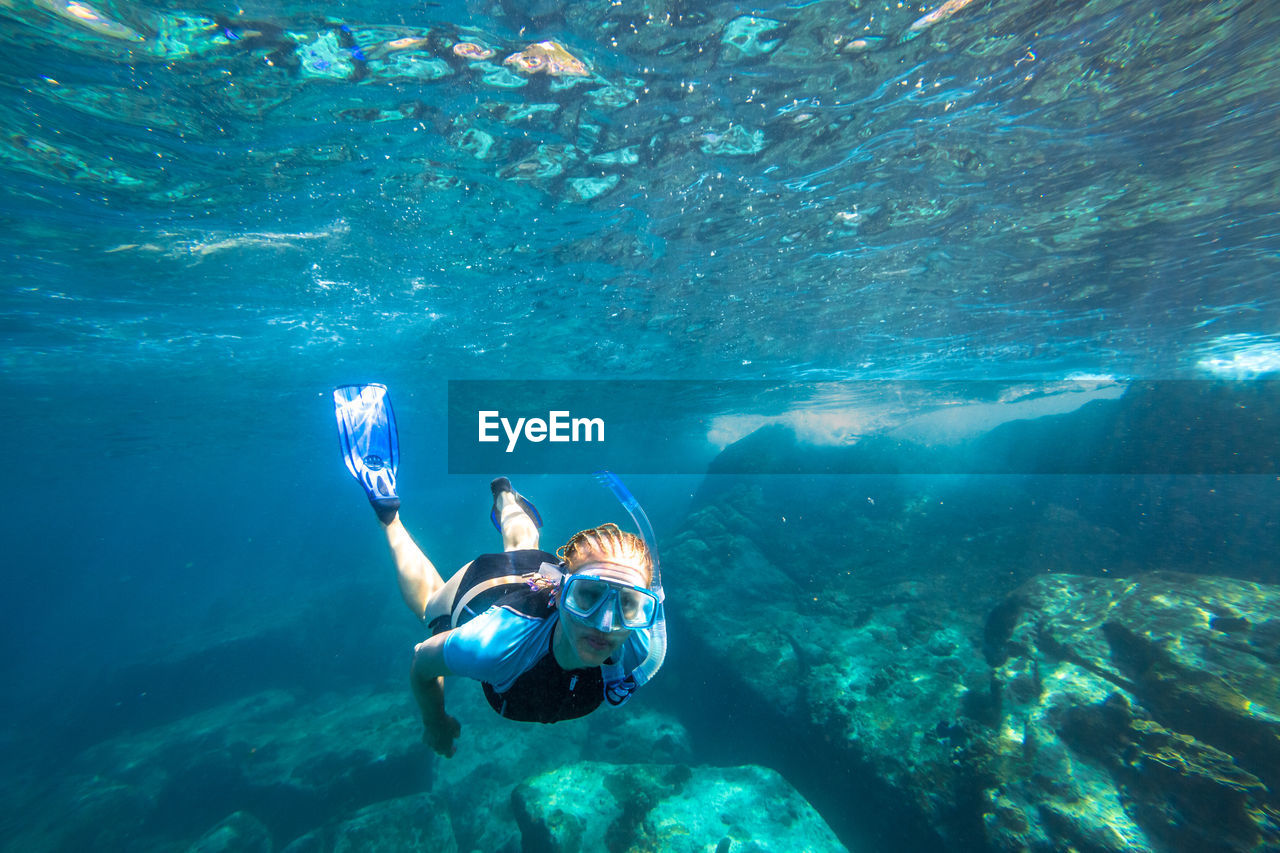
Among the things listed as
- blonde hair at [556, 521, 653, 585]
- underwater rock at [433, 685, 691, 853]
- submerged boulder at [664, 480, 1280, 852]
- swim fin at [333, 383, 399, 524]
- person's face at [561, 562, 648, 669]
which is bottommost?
underwater rock at [433, 685, 691, 853]

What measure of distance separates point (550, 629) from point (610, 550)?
866 millimetres

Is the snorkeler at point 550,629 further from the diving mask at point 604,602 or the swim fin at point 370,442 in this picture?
the swim fin at point 370,442

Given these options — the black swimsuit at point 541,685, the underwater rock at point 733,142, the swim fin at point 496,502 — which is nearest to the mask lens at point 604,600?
the black swimsuit at point 541,685

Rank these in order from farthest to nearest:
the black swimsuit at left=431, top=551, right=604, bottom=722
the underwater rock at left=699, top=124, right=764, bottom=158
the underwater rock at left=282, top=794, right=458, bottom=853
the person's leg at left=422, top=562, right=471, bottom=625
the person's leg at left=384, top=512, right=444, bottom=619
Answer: the underwater rock at left=282, top=794, right=458, bottom=853 → the underwater rock at left=699, top=124, right=764, bottom=158 → the person's leg at left=384, top=512, right=444, bottom=619 → the person's leg at left=422, top=562, right=471, bottom=625 → the black swimsuit at left=431, top=551, right=604, bottom=722

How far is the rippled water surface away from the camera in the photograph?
6.16m

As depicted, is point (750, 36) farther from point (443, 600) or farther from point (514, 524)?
point (443, 600)

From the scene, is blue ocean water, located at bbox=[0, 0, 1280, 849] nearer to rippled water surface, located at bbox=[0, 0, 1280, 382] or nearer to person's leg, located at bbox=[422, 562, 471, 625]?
rippled water surface, located at bbox=[0, 0, 1280, 382]

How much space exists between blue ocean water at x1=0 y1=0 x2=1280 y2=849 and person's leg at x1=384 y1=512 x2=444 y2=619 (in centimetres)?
656

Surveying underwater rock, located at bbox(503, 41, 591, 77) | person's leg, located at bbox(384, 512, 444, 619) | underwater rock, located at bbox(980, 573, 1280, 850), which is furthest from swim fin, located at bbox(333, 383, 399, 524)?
underwater rock, located at bbox(980, 573, 1280, 850)

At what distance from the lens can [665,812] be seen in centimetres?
799

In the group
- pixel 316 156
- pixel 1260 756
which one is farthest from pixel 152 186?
pixel 1260 756

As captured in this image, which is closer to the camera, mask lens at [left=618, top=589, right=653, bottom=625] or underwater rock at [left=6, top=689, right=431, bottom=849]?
mask lens at [left=618, top=589, right=653, bottom=625]

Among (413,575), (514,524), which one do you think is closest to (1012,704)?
(514,524)

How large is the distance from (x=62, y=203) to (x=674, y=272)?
493 inches
